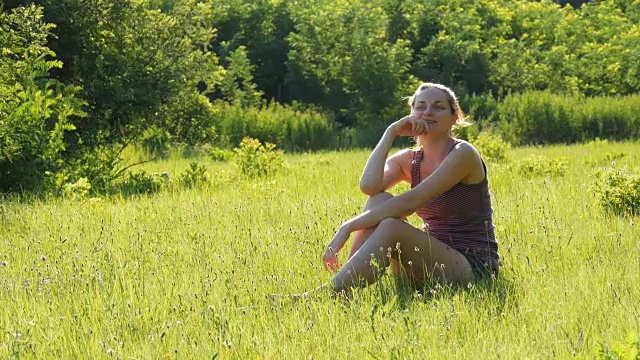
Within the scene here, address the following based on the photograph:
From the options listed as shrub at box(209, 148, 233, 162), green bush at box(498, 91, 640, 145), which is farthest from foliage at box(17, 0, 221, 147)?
green bush at box(498, 91, 640, 145)

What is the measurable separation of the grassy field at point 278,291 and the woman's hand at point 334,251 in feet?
0.42

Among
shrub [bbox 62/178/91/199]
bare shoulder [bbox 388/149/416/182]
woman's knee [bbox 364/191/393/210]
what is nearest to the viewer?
woman's knee [bbox 364/191/393/210]

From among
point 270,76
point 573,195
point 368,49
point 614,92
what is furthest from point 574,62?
point 573,195

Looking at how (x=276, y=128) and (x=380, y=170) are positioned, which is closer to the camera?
(x=380, y=170)

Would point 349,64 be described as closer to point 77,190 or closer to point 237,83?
point 237,83

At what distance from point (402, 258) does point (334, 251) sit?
0.40 meters

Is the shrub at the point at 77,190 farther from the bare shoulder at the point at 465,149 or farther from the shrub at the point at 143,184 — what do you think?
the bare shoulder at the point at 465,149

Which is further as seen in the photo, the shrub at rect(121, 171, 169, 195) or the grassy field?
the shrub at rect(121, 171, 169, 195)

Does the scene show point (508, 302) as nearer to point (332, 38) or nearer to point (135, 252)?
point (135, 252)

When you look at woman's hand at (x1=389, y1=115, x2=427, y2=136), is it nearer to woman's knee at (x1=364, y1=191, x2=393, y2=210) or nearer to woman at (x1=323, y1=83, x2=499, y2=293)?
woman at (x1=323, y1=83, x2=499, y2=293)

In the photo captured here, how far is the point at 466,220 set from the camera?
16.5 ft

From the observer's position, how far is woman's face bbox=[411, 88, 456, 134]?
5.12m

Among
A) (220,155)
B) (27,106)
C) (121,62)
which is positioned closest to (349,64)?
(220,155)

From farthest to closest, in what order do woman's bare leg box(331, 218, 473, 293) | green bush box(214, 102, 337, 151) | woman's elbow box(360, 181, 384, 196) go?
green bush box(214, 102, 337, 151) < woman's elbow box(360, 181, 384, 196) < woman's bare leg box(331, 218, 473, 293)
